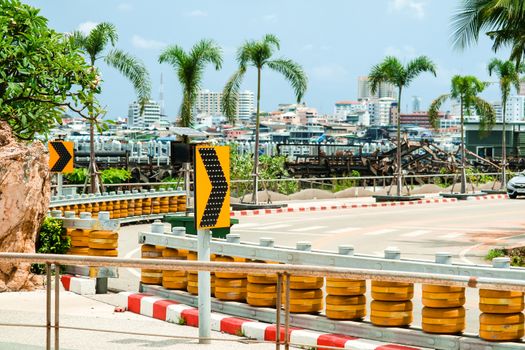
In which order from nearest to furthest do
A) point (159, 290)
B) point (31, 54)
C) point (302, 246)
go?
point (302, 246) → point (159, 290) → point (31, 54)

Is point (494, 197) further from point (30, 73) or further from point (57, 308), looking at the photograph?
point (57, 308)

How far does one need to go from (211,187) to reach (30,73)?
27.0 feet

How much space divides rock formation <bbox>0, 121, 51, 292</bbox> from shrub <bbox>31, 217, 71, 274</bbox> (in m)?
0.74

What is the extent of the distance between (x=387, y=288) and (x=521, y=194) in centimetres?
3727

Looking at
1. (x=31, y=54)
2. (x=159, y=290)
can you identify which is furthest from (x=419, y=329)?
(x=31, y=54)

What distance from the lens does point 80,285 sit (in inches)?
546

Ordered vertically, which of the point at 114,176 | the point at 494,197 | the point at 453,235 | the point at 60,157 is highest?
the point at 60,157

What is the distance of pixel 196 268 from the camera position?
8.26 m

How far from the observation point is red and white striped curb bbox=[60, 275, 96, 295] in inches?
539

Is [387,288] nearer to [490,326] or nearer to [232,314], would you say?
[490,326]

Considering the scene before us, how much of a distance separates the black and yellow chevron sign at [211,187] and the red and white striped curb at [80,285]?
11.5 ft

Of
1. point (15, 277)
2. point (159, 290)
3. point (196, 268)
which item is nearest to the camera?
point (196, 268)

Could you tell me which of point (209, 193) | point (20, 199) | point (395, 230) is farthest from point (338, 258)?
point (395, 230)

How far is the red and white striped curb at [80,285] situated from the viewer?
1370cm
